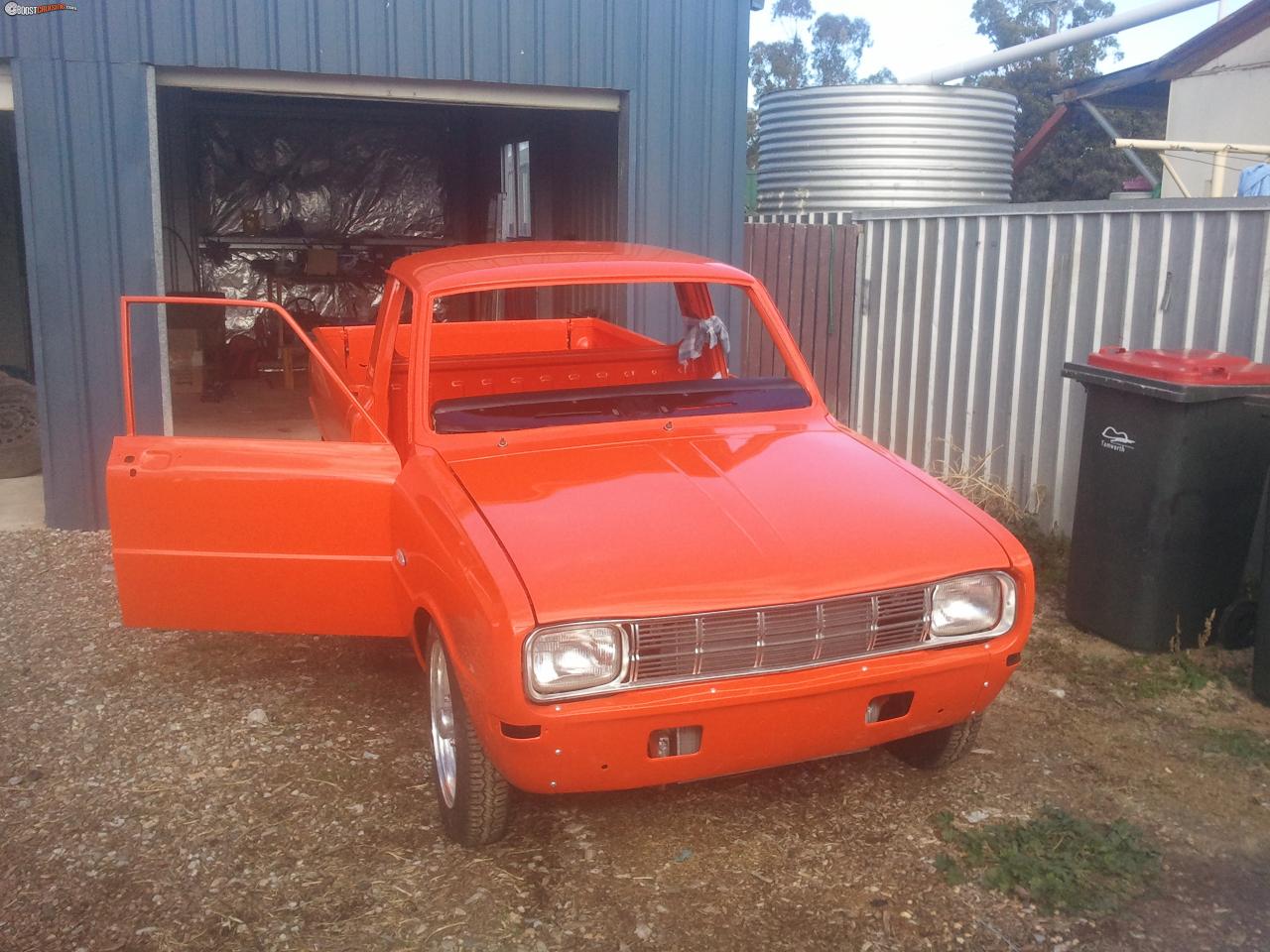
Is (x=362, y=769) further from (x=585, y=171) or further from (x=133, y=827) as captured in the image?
(x=585, y=171)

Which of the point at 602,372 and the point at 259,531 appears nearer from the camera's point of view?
the point at 259,531

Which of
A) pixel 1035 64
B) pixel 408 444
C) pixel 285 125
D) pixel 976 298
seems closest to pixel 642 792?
pixel 408 444

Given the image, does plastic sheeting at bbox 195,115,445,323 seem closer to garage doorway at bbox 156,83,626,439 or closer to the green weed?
garage doorway at bbox 156,83,626,439

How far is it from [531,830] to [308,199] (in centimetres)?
1222

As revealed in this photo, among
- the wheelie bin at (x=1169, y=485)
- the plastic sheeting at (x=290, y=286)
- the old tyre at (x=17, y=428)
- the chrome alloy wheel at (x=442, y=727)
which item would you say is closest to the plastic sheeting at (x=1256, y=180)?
the wheelie bin at (x=1169, y=485)

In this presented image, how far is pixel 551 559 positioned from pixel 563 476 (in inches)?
24.8

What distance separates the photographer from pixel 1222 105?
55.3ft

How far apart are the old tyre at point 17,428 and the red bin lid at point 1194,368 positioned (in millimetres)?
7364

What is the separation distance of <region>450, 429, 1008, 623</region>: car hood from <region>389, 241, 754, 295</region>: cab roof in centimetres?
72

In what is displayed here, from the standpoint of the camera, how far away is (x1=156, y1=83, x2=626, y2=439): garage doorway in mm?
12742

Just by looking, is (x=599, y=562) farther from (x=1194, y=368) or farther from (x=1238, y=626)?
(x=1238, y=626)

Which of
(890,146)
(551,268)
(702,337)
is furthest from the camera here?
(890,146)

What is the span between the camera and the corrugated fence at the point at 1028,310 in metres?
5.96

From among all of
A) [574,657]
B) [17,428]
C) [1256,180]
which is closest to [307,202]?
[17,428]
